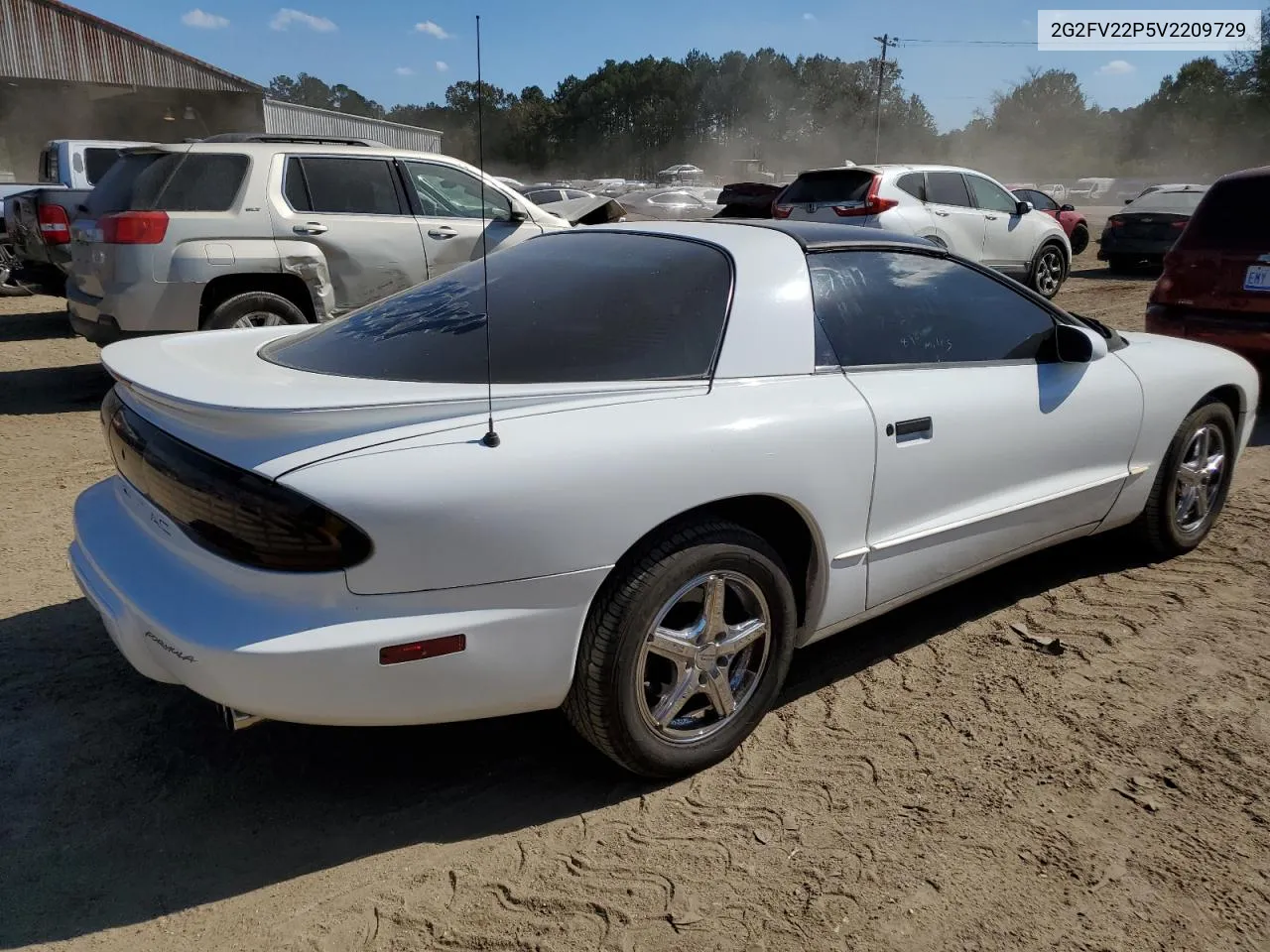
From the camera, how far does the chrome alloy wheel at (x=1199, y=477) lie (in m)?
4.25

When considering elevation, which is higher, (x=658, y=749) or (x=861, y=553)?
(x=861, y=553)

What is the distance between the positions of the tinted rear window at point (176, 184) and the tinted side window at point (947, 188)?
7603 millimetres

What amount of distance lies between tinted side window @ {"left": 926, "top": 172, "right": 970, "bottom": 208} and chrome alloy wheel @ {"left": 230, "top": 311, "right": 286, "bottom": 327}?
759 cm

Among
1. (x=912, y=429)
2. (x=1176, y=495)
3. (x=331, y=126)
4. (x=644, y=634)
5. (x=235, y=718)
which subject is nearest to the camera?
(x=235, y=718)

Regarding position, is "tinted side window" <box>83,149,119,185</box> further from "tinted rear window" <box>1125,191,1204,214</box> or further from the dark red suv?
"tinted rear window" <box>1125,191,1204,214</box>

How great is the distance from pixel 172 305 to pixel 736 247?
481cm

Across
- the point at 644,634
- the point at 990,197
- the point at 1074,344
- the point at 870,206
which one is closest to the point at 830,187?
the point at 870,206

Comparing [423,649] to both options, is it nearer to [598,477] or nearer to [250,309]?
[598,477]

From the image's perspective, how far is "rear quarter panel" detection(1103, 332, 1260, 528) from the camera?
393cm

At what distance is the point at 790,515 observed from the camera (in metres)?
2.86

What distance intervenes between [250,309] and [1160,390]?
5514 mm

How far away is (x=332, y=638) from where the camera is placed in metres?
2.16

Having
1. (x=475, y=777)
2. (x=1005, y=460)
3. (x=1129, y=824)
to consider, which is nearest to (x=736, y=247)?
(x=1005, y=460)

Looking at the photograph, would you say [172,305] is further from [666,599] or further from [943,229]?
[943,229]
